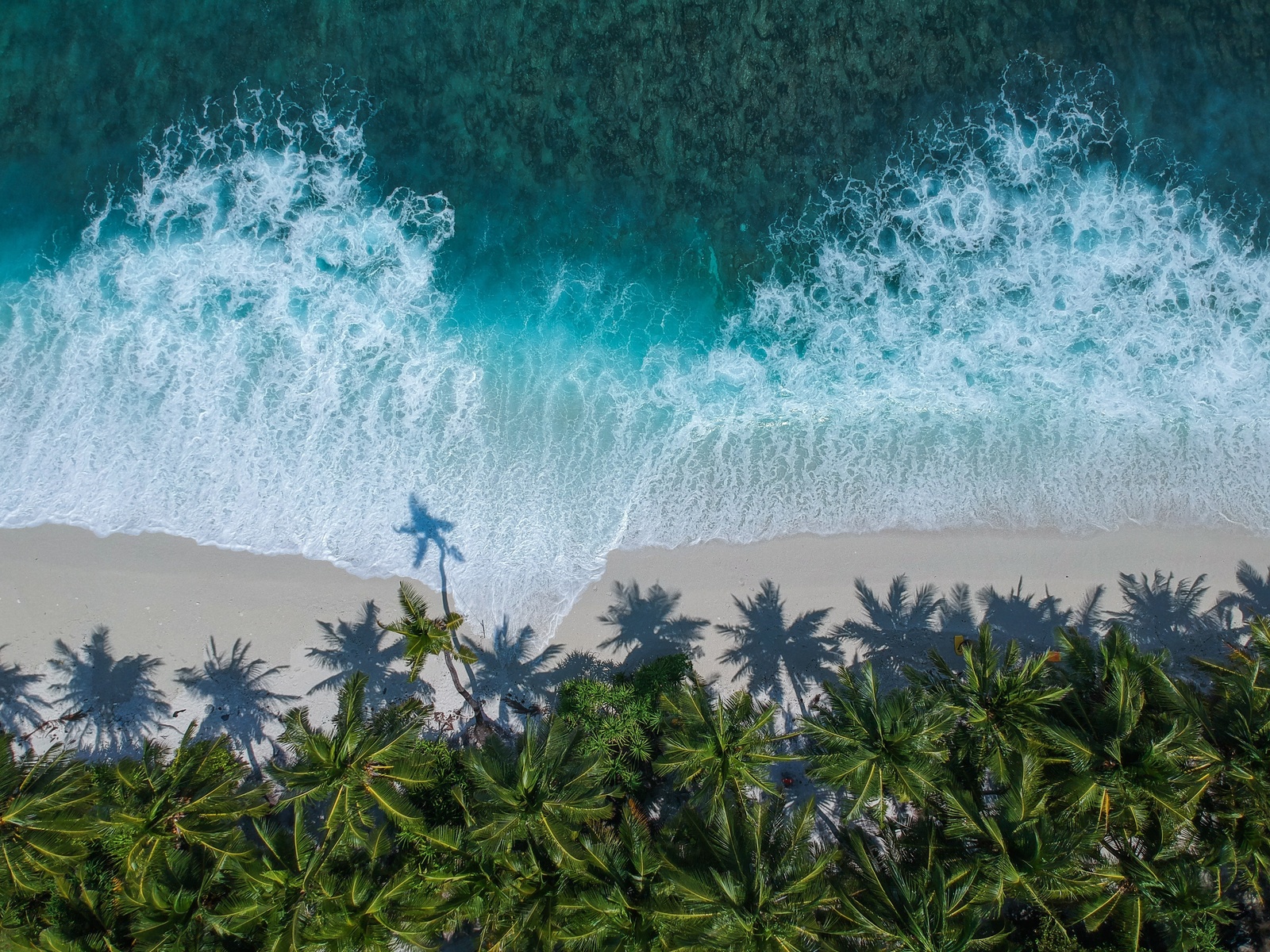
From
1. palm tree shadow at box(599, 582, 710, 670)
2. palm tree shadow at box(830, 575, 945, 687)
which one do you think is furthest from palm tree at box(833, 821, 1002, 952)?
palm tree shadow at box(599, 582, 710, 670)

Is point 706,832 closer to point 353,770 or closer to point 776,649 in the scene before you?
point 776,649

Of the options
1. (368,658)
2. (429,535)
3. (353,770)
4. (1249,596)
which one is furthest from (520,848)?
(1249,596)

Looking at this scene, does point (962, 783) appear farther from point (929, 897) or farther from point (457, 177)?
point (457, 177)

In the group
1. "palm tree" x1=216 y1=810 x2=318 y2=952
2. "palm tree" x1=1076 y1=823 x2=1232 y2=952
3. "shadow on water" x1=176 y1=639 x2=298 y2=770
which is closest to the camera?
"palm tree" x1=216 y1=810 x2=318 y2=952

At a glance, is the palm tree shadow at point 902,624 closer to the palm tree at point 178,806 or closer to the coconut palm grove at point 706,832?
the coconut palm grove at point 706,832

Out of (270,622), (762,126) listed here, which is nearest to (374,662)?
(270,622)

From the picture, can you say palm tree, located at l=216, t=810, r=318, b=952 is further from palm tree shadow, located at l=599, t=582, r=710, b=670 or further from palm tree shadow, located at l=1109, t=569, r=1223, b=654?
palm tree shadow, located at l=1109, t=569, r=1223, b=654
